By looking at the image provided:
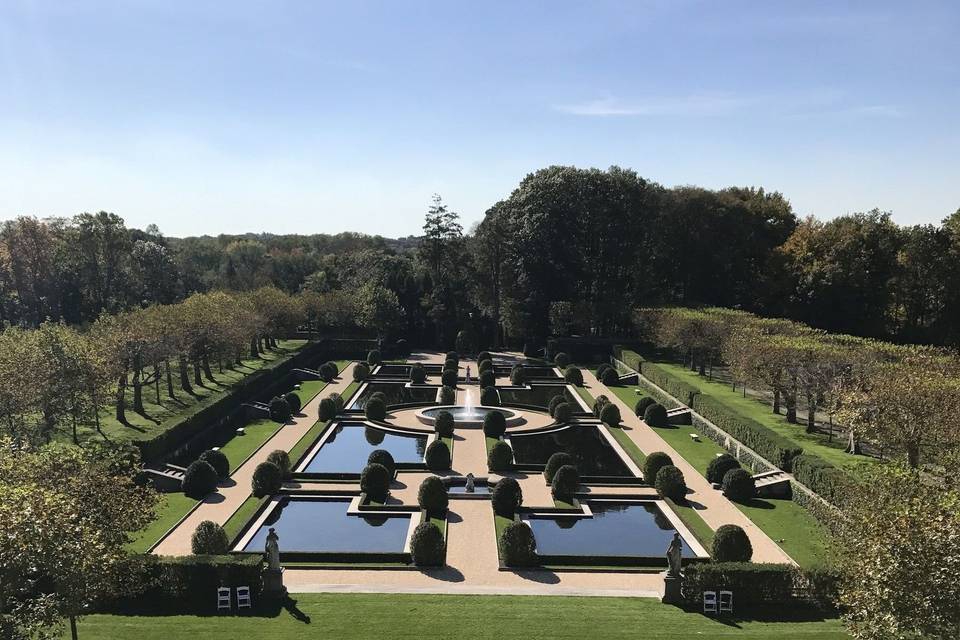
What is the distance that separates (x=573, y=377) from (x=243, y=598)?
38184 millimetres

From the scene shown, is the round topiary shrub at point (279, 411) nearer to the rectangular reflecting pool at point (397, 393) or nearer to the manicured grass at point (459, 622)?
the rectangular reflecting pool at point (397, 393)

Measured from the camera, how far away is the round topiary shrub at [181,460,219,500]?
29.1 meters

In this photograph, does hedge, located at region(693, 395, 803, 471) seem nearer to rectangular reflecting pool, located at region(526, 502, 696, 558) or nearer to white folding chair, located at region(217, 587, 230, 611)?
rectangular reflecting pool, located at region(526, 502, 696, 558)

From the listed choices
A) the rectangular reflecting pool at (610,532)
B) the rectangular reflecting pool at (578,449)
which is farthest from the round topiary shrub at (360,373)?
the rectangular reflecting pool at (610,532)

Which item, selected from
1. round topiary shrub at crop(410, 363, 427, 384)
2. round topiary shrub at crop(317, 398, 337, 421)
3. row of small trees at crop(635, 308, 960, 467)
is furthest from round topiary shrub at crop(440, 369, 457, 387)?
row of small trees at crop(635, 308, 960, 467)

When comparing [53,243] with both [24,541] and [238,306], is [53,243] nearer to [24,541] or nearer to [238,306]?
[238,306]

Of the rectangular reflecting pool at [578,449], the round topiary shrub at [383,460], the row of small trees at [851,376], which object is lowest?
the rectangular reflecting pool at [578,449]

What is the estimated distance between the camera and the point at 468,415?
142 feet

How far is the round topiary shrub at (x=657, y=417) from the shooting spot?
42.0m

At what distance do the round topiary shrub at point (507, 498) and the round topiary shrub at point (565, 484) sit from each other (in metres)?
2.14

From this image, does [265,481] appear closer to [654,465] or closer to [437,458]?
[437,458]

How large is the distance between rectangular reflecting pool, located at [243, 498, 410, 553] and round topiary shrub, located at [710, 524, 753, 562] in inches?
414

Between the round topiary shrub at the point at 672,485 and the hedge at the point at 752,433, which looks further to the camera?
the hedge at the point at 752,433

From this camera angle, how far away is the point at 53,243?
207 feet
